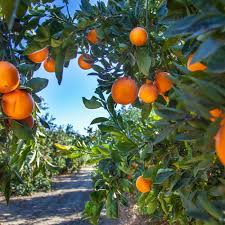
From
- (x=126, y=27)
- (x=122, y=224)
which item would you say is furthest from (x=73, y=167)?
(x=126, y=27)

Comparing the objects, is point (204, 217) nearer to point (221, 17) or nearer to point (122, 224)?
point (221, 17)

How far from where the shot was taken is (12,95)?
4.09ft

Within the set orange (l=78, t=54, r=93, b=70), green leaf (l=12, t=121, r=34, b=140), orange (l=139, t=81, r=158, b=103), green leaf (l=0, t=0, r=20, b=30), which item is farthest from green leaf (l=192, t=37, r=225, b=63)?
orange (l=78, t=54, r=93, b=70)

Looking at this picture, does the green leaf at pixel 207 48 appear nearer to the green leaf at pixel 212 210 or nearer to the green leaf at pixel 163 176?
the green leaf at pixel 212 210

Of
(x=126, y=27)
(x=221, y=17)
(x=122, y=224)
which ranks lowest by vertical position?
(x=122, y=224)

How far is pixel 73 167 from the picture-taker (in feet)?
80.3

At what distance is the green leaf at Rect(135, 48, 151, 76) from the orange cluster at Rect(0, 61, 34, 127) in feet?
1.60

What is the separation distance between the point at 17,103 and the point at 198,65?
2.17ft

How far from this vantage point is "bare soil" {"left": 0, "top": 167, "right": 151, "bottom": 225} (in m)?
9.15

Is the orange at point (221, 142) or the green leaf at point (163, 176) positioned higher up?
the orange at point (221, 142)

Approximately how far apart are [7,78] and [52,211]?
10.2 meters

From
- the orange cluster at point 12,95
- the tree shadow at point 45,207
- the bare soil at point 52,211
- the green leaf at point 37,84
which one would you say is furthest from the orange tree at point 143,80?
the tree shadow at point 45,207

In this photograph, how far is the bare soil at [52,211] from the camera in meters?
9.15

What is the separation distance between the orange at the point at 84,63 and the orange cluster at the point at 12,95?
2.14 ft
